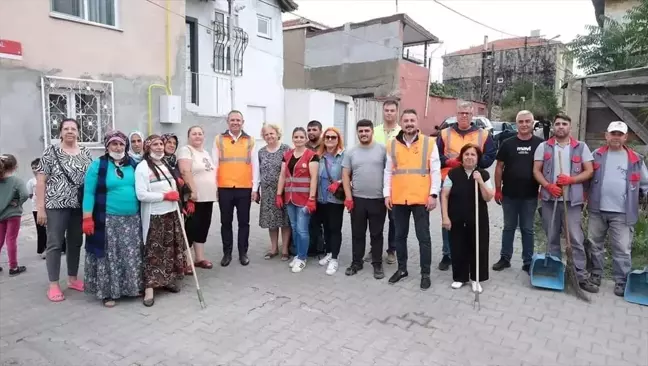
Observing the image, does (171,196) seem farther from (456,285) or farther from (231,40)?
(231,40)

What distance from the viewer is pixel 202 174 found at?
5375 mm

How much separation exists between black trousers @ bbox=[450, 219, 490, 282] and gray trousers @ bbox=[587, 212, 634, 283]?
114cm

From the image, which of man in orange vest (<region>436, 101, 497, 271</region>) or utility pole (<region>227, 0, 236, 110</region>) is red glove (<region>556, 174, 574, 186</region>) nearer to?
man in orange vest (<region>436, 101, 497, 271</region>)

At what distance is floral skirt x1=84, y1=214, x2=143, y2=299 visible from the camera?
14.5ft

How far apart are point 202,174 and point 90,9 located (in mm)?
5728

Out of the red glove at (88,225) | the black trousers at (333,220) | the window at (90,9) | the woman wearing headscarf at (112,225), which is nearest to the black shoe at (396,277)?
the black trousers at (333,220)

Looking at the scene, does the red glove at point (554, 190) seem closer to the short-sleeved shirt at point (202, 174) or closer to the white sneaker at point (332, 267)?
the white sneaker at point (332, 267)

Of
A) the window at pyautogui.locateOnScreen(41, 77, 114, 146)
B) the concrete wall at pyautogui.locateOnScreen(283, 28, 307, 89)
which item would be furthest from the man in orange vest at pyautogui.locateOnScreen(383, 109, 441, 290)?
the concrete wall at pyautogui.locateOnScreen(283, 28, 307, 89)

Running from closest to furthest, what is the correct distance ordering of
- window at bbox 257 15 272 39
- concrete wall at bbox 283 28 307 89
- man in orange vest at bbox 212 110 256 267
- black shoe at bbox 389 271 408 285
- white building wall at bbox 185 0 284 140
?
black shoe at bbox 389 271 408 285 → man in orange vest at bbox 212 110 256 267 → white building wall at bbox 185 0 284 140 → window at bbox 257 15 272 39 → concrete wall at bbox 283 28 307 89

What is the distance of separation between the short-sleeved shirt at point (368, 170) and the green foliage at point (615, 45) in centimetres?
671

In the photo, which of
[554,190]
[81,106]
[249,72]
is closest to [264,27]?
[249,72]

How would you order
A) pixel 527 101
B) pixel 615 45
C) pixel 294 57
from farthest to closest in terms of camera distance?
pixel 527 101 < pixel 294 57 < pixel 615 45

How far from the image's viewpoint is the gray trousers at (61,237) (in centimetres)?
454

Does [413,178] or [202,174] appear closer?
[413,178]
